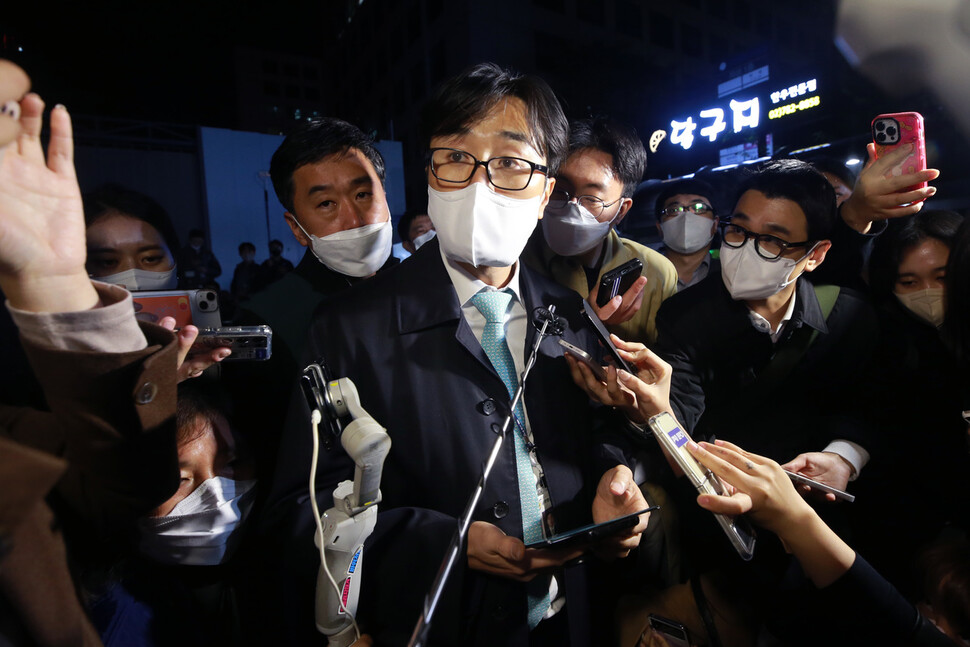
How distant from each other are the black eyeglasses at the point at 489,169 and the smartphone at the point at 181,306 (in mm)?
775

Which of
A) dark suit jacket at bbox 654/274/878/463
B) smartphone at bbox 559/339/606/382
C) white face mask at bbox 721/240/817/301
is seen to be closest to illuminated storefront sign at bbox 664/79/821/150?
dark suit jacket at bbox 654/274/878/463

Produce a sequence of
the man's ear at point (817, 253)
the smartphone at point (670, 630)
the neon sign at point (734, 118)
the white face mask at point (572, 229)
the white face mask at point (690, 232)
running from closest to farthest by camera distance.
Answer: the smartphone at point (670, 630) < the man's ear at point (817, 253) < the white face mask at point (572, 229) < the white face mask at point (690, 232) < the neon sign at point (734, 118)

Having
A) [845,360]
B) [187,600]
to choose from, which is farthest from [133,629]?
[845,360]

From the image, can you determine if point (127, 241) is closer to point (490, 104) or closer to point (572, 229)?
point (490, 104)

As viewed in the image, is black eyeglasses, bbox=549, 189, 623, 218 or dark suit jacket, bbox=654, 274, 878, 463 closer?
dark suit jacket, bbox=654, 274, 878, 463

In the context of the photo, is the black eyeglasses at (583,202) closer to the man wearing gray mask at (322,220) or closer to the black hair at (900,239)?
the man wearing gray mask at (322,220)

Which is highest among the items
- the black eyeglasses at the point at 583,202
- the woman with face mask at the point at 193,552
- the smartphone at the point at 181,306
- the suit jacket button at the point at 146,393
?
the black eyeglasses at the point at 583,202

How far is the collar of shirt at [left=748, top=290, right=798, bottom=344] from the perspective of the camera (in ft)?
6.11

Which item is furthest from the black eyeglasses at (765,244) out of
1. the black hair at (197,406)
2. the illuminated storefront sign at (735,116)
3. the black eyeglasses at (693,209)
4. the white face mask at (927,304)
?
the illuminated storefront sign at (735,116)

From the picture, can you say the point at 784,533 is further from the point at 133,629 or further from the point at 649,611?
the point at 133,629

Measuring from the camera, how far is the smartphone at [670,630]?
1.50 meters

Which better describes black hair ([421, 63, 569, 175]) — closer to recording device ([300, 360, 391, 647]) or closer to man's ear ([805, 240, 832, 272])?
recording device ([300, 360, 391, 647])

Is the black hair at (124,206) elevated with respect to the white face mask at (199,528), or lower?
elevated

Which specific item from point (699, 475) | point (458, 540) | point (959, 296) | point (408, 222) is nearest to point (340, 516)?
point (458, 540)
